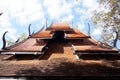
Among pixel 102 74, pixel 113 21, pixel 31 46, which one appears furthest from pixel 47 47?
pixel 102 74

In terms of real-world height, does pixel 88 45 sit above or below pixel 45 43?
below

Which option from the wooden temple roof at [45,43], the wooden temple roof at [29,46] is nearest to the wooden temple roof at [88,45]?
the wooden temple roof at [45,43]

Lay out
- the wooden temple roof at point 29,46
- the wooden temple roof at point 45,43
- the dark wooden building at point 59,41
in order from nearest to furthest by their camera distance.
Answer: the dark wooden building at point 59,41, the wooden temple roof at point 29,46, the wooden temple roof at point 45,43

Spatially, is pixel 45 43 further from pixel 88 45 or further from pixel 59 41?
pixel 88 45

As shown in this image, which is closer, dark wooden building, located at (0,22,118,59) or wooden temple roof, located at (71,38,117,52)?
dark wooden building, located at (0,22,118,59)

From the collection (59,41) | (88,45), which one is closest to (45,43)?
(59,41)

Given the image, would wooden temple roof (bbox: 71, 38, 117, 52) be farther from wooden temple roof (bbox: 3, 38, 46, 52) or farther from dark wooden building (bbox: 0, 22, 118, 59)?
wooden temple roof (bbox: 3, 38, 46, 52)

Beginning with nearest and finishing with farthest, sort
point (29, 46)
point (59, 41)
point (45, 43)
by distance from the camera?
1. point (29, 46)
2. point (45, 43)
3. point (59, 41)

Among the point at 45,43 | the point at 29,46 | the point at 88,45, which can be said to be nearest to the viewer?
the point at 29,46

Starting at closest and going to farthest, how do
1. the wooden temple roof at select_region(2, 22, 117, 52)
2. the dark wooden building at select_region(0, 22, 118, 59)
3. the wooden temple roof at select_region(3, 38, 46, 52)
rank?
1. the dark wooden building at select_region(0, 22, 118, 59)
2. the wooden temple roof at select_region(3, 38, 46, 52)
3. the wooden temple roof at select_region(2, 22, 117, 52)

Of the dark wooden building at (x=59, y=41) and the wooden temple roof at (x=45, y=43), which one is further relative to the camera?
the wooden temple roof at (x=45, y=43)

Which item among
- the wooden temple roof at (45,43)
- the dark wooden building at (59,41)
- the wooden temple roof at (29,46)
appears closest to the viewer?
the dark wooden building at (59,41)

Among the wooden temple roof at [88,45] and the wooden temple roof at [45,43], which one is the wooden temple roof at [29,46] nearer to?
the wooden temple roof at [45,43]

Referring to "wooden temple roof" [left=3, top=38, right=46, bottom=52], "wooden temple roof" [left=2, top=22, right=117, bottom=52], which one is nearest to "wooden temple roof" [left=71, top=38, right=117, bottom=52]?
"wooden temple roof" [left=2, top=22, right=117, bottom=52]
